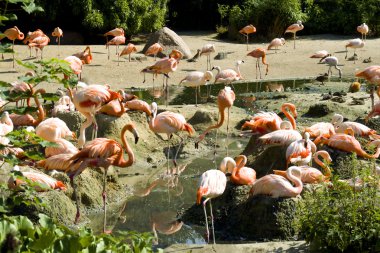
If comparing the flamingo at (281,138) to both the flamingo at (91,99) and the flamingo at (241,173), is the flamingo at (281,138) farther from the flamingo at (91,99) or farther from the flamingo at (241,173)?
the flamingo at (91,99)

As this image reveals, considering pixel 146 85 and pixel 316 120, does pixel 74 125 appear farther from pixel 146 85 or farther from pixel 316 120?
pixel 146 85

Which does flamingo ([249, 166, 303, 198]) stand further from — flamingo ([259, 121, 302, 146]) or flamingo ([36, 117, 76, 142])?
flamingo ([36, 117, 76, 142])

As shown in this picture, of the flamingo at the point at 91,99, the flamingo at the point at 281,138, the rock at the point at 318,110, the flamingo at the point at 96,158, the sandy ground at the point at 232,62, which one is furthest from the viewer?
the sandy ground at the point at 232,62

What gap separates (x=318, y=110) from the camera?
38.3 ft

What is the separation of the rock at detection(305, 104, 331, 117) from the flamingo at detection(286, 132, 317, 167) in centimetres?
448

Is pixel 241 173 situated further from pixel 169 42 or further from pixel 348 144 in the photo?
pixel 169 42

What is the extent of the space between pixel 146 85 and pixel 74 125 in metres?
5.95

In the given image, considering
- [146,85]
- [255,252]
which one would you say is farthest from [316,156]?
[146,85]

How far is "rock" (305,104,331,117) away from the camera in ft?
38.0

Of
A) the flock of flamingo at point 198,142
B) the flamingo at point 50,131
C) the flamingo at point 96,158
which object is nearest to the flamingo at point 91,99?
the flock of flamingo at point 198,142

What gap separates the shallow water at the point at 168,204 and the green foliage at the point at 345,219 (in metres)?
1.66

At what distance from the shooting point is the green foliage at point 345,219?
4.82 metres

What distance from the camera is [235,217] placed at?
6.65 m

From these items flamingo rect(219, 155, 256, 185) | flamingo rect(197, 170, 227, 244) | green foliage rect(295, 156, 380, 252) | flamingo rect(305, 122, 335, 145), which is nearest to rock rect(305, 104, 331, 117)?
flamingo rect(305, 122, 335, 145)
